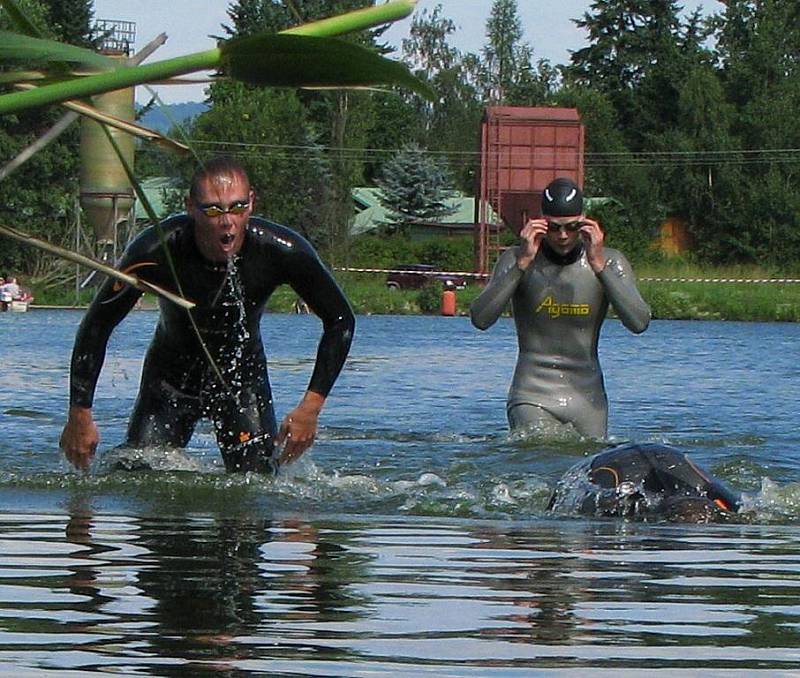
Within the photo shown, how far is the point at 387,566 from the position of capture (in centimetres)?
516

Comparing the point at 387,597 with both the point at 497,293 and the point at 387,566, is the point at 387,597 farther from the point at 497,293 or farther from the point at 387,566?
the point at 497,293

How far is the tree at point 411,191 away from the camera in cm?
8188

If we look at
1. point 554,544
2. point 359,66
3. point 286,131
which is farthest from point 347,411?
point 286,131

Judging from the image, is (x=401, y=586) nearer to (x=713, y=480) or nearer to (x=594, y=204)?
(x=713, y=480)

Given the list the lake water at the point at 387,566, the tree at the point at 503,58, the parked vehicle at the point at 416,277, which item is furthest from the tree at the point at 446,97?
the lake water at the point at 387,566

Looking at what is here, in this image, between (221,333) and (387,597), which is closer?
(387,597)

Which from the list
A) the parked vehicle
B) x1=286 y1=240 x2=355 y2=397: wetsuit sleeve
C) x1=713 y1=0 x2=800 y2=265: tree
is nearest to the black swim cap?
x1=286 y1=240 x2=355 y2=397: wetsuit sleeve

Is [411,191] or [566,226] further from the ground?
[411,191]

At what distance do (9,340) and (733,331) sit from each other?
17.4 meters

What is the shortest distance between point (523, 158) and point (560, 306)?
2049 inches

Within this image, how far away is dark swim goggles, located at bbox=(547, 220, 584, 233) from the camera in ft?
32.0

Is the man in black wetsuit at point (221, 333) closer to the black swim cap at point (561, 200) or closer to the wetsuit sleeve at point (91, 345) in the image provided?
the wetsuit sleeve at point (91, 345)

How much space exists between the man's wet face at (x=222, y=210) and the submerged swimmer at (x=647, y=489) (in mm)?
1669

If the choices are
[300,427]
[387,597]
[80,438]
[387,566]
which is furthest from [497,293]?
[387,597]
